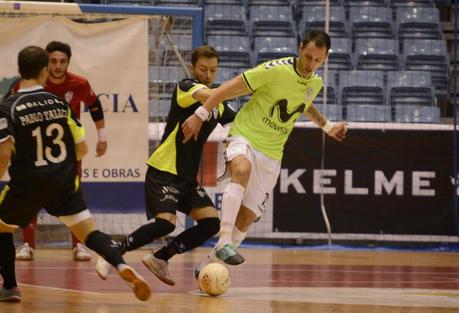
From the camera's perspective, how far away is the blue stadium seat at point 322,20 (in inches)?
626

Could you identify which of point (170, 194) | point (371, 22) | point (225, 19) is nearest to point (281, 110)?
point (170, 194)

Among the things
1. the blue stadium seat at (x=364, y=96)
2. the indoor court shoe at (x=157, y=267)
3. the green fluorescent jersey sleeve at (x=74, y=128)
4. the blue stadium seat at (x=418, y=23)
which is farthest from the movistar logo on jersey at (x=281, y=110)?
the blue stadium seat at (x=418, y=23)

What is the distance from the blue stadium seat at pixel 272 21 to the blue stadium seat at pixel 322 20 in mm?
222

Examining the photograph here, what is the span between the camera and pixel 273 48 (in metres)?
15.6

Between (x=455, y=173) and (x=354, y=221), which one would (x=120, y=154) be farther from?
(x=455, y=173)

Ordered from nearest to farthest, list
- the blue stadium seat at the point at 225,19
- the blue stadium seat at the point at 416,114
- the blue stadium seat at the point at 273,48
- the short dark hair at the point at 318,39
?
the short dark hair at the point at 318,39 → the blue stadium seat at the point at 416,114 → the blue stadium seat at the point at 273,48 → the blue stadium seat at the point at 225,19

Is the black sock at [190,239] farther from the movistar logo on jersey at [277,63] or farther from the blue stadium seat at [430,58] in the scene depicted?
the blue stadium seat at [430,58]

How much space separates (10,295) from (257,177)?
226cm

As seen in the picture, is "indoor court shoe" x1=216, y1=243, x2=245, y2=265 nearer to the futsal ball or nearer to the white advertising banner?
the futsal ball

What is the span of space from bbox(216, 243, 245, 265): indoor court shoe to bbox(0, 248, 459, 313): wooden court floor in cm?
26

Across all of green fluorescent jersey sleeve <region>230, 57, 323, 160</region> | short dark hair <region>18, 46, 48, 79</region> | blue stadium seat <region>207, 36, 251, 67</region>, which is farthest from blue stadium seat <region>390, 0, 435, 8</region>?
short dark hair <region>18, 46, 48, 79</region>

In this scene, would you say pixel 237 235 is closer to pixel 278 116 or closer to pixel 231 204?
pixel 231 204

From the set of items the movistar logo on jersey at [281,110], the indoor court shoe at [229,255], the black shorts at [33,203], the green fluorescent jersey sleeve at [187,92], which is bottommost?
the indoor court shoe at [229,255]

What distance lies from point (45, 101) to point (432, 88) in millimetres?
9662
